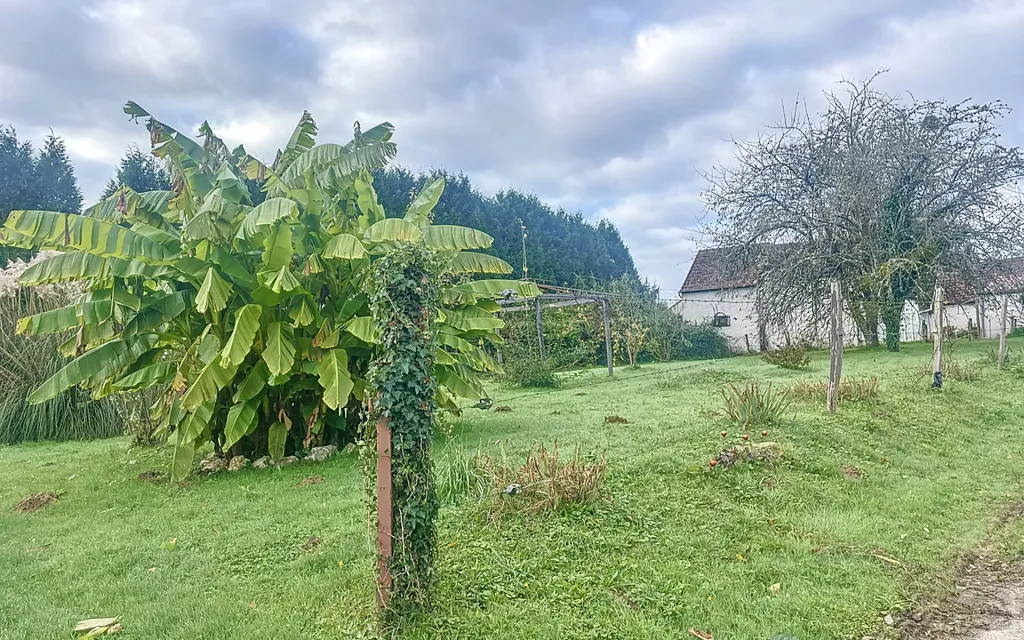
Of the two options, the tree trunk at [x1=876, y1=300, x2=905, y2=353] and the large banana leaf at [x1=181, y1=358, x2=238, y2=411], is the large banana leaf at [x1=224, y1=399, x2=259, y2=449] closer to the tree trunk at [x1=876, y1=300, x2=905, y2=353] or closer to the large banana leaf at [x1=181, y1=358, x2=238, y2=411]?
the large banana leaf at [x1=181, y1=358, x2=238, y2=411]

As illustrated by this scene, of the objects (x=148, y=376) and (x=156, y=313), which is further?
(x=148, y=376)

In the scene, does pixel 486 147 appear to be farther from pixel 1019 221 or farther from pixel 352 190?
pixel 1019 221

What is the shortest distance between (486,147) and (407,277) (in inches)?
502

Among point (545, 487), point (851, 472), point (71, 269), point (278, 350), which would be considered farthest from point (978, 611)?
point (71, 269)

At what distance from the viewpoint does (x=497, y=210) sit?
94.7 feet

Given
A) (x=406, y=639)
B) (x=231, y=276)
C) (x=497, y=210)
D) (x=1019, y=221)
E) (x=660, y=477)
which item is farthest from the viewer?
(x=497, y=210)

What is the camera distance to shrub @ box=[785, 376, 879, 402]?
8.70 meters

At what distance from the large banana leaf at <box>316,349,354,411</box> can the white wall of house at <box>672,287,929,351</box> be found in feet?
47.6

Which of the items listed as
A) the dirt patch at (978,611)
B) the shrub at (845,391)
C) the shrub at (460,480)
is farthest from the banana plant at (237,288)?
the shrub at (845,391)

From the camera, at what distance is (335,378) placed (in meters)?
6.57

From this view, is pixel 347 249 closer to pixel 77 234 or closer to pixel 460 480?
pixel 77 234

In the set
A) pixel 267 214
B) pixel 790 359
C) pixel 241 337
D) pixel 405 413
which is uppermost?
pixel 267 214

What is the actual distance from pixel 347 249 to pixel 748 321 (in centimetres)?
2391

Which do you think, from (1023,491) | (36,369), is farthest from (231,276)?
(1023,491)
